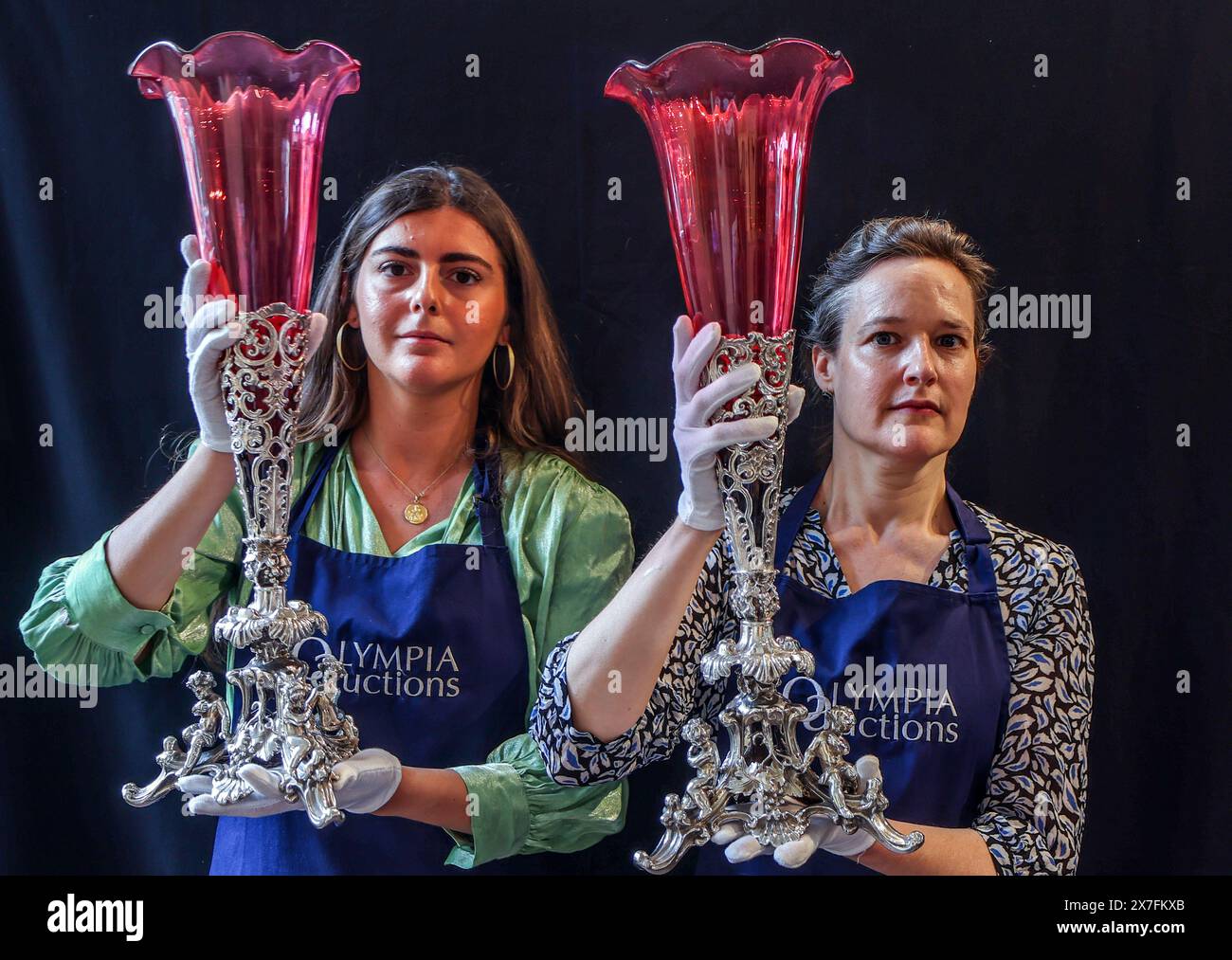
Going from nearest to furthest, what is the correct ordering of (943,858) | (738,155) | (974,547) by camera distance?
(738,155) → (943,858) → (974,547)

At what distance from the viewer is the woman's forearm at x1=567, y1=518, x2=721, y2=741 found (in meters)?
1.38

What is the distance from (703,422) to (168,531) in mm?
649

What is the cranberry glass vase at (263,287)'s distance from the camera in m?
1.34

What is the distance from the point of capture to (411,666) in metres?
1.51

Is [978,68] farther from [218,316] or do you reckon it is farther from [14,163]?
[14,163]

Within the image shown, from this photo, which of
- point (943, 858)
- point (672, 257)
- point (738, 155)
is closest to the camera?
point (738, 155)

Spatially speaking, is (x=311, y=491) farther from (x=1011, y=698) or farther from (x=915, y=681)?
(x=1011, y=698)

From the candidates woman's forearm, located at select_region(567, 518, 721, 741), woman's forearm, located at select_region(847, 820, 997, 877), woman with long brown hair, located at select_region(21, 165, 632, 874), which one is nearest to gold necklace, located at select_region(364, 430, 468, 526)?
woman with long brown hair, located at select_region(21, 165, 632, 874)

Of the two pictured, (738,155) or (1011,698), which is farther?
(1011,698)

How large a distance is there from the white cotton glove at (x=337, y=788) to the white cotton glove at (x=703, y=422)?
1.43 feet

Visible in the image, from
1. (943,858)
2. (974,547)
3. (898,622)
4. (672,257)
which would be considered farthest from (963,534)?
(672,257)

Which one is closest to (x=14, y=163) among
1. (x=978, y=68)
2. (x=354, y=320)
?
(x=354, y=320)
